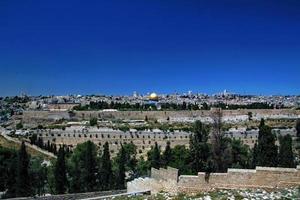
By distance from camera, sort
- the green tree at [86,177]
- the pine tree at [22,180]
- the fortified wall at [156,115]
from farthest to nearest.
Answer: the fortified wall at [156,115]
the green tree at [86,177]
the pine tree at [22,180]

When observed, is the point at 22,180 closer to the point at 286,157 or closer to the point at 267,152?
the point at 267,152

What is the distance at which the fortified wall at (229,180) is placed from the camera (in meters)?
13.9

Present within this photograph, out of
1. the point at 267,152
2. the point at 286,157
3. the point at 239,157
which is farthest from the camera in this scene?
the point at 239,157

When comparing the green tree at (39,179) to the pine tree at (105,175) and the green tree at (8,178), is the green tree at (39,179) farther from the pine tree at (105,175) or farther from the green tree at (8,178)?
the pine tree at (105,175)

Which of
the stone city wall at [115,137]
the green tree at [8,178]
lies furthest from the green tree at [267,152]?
the stone city wall at [115,137]

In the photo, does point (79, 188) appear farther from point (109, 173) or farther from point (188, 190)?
point (188, 190)

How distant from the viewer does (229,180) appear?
48.7 ft

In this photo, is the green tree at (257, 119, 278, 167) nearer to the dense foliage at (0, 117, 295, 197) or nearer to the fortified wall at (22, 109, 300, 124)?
the dense foliage at (0, 117, 295, 197)

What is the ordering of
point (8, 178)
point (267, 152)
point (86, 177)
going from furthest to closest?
point (8, 178)
point (86, 177)
point (267, 152)

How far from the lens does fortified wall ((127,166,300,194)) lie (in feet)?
45.8

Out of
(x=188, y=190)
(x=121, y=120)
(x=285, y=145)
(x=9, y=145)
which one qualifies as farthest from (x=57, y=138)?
(x=188, y=190)

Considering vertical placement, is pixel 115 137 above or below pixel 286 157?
above

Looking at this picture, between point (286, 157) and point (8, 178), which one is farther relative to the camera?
point (8, 178)

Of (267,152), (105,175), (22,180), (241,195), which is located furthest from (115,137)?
(241,195)
